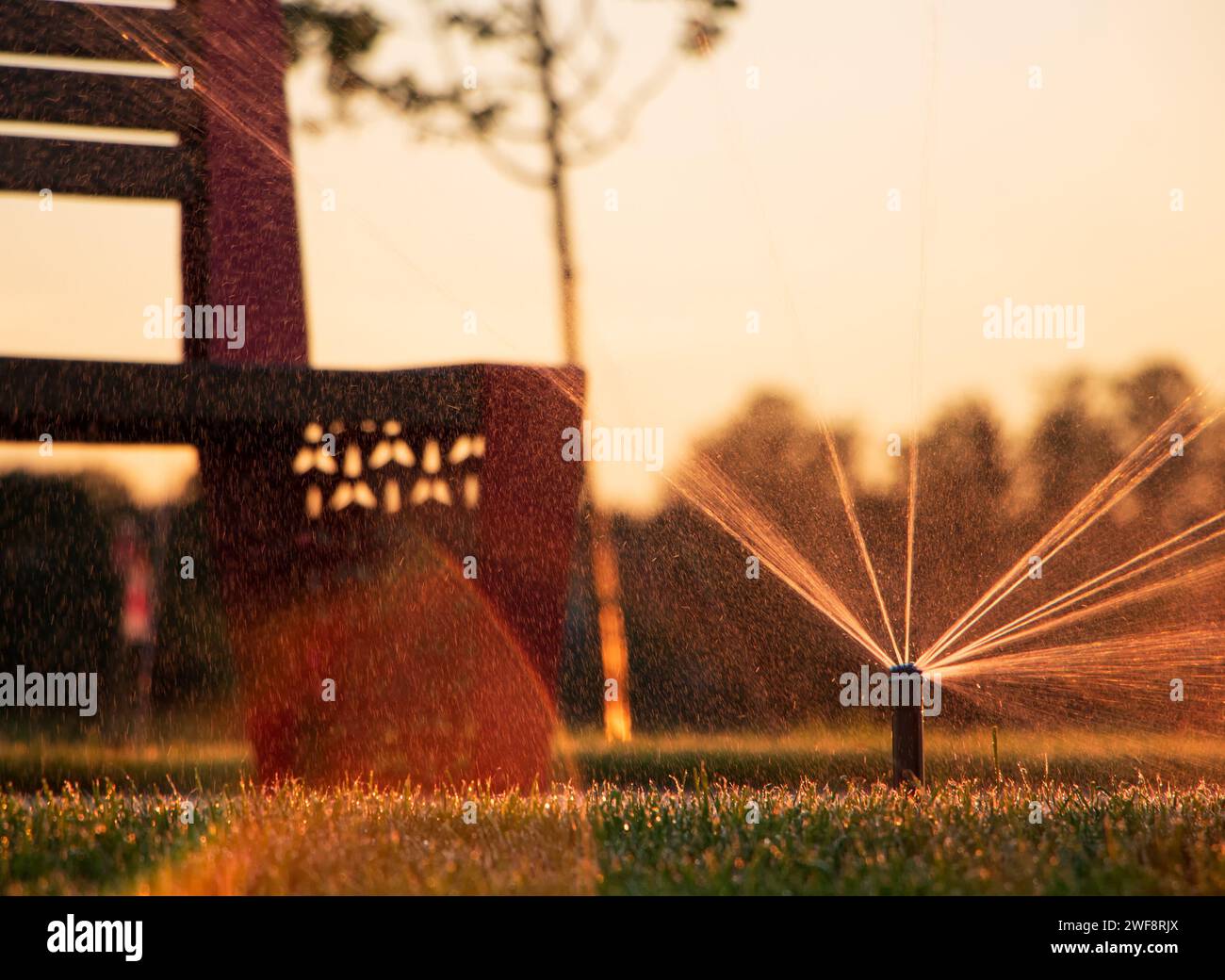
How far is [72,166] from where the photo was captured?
27.3ft

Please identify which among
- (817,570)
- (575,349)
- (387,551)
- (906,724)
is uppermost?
(575,349)

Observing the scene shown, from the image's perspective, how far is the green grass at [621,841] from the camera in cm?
473

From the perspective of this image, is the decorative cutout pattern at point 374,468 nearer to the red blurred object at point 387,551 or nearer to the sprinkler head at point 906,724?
the red blurred object at point 387,551

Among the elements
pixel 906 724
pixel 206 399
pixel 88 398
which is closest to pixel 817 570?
pixel 906 724

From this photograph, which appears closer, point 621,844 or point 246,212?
point 621,844

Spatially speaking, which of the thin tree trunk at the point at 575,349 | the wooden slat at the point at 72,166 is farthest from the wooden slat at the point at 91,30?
the thin tree trunk at the point at 575,349

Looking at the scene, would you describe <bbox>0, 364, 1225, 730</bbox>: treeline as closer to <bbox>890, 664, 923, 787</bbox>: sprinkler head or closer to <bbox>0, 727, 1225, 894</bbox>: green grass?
<bbox>890, 664, 923, 787</bbox>: sprinkler head

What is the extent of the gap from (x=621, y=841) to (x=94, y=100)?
5454mm

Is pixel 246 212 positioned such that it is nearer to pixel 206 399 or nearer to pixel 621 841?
pixel 206 399

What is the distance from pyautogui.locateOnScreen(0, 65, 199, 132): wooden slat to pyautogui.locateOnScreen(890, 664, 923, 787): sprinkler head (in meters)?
5.14

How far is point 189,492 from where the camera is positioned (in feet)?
46.2

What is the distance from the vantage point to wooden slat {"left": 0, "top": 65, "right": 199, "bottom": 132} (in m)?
8.30
